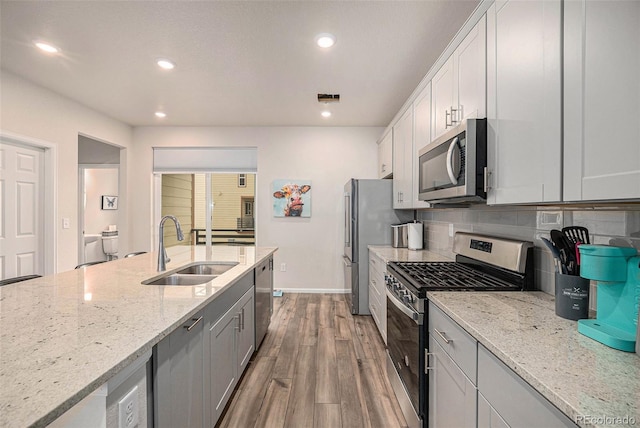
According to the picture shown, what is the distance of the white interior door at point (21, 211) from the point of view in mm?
3205

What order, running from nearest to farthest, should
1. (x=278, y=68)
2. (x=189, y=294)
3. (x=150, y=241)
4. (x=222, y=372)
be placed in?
(x=189, y=294)
(x=222, y=372)
(x=278, y=68)
(x=150, y=241)

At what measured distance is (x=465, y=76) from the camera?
1831 mm

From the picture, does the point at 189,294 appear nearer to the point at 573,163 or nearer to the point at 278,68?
the point at 573,163

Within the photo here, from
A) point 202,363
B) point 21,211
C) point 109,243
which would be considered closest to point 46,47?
point 21,211

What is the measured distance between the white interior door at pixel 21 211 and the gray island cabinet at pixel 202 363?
2.86m

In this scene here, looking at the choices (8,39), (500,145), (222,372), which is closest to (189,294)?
(222,372)

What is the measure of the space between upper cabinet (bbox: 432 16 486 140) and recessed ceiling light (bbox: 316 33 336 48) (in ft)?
2.78

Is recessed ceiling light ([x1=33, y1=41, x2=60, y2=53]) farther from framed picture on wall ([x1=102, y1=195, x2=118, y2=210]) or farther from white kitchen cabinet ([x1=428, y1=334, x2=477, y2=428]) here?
framed picture on wall ([x1=102, y1=195, x2=118, y2=210])

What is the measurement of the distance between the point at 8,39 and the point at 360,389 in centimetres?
389

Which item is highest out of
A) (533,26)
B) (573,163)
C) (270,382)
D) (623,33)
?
(533,26)

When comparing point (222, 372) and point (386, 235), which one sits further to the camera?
point (386, 235)

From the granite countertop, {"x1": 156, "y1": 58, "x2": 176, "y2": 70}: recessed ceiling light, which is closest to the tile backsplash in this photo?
the granite countertop

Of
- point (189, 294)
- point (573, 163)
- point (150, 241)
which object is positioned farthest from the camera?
point (150, 241)

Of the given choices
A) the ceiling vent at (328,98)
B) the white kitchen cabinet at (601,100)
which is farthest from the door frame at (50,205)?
the white kitchen cabinet at (601,100)
